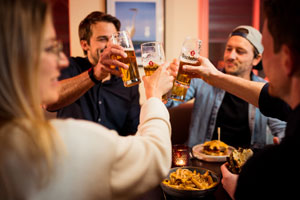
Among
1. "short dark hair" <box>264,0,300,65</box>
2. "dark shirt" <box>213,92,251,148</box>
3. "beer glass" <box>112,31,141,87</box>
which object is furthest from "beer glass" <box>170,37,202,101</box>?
"dark shirt" <box>213,92,251,148</box>

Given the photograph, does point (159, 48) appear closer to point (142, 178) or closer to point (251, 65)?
point (142, 178)

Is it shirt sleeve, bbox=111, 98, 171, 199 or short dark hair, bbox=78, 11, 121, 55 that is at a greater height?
short dark hair, bbox=78, 11, 121, 55

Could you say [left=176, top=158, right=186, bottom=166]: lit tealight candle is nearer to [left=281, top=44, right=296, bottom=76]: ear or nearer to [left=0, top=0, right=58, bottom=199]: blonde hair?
[left=281, top=44, right=296, bottom=76]: ear

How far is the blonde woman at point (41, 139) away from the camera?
53 centimetres

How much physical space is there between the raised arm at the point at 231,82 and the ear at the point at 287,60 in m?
0.61

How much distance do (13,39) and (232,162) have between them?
1012mm

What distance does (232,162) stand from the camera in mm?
1146

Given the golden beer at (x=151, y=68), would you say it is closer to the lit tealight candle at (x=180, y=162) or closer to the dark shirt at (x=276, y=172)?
the lit tealight candle at (x=180, y=162)

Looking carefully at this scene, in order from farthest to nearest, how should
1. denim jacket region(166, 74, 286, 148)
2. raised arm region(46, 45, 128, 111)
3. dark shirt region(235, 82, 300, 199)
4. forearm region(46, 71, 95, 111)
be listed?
denim jacket region(166, 74, 286, 148) < forearm region(46, 71, 95, 111) < raised arm region(46, 45, 128, 111) < dark shirt region(235, 82, 300, 199)

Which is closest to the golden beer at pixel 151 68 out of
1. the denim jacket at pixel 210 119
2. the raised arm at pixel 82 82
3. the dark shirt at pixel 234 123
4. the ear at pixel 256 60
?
the raised arm at pixel 82 82

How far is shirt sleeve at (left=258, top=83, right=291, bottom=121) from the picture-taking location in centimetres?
123

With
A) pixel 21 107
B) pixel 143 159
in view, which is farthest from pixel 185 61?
pixel 21 107

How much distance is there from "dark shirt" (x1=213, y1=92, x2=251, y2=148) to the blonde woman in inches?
69.0

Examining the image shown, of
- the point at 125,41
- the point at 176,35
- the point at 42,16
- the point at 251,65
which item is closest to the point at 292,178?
the point at 42,16
